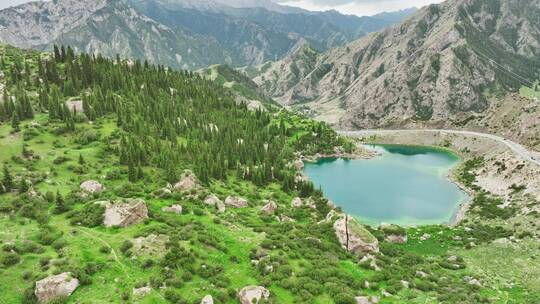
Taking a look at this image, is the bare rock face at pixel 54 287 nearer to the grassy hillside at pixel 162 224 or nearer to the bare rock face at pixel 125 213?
the grassy hillside at pixel 162 224

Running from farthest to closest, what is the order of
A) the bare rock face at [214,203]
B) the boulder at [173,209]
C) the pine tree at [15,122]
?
the pine tree at [15,122]
the bare rock face at [214,203]
the boulder at [173,209]

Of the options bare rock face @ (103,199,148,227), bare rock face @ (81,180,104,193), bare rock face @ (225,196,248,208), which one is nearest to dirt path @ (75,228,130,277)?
bare rock face @ (103,199,148,227)

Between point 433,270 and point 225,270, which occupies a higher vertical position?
point 225,270

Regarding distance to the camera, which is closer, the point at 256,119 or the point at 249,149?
the point at 249,149

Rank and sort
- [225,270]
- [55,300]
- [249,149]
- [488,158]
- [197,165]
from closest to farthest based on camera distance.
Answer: [55,300]
[225,270]
[197,165]
[249,149]
[488,158]

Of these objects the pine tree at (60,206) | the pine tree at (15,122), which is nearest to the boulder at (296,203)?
the pine tree at (60,206)

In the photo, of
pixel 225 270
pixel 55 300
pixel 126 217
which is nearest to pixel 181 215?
pixel 126 217

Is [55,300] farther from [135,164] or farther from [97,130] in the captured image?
[97,130]
